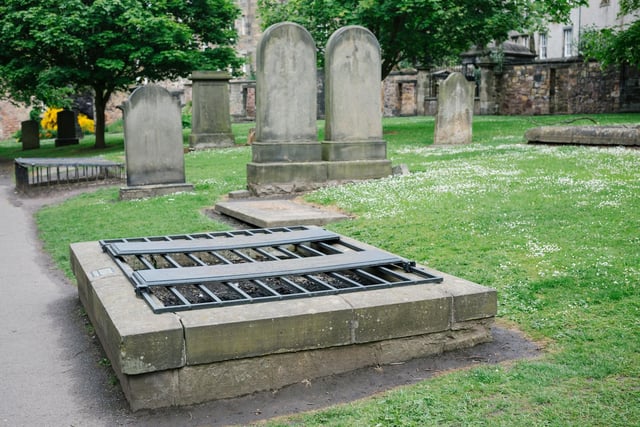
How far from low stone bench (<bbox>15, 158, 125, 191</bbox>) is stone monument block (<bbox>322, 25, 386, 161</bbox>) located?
605 cm

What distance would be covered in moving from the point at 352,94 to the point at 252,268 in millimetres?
7621

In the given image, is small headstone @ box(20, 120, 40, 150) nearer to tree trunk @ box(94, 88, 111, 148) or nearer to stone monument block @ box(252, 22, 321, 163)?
tree trunk @ box(94, 88, 111, 148)

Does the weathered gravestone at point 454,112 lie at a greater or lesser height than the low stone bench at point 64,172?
greater

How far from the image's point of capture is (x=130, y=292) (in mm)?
4605

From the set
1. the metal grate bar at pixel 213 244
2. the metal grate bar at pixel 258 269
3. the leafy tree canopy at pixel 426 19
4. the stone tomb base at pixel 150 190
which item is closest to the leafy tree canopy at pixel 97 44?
the leafy tree canopy at pixel 426 19

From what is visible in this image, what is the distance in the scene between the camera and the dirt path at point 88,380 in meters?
3.85

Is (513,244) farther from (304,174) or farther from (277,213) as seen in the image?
(304,174)

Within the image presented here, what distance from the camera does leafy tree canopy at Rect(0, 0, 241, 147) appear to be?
22562 millimetres

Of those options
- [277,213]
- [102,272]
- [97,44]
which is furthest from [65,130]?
[102,272]

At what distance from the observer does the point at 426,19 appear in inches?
886

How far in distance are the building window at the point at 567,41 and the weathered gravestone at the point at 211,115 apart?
102 feet

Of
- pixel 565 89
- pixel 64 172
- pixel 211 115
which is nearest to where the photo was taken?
pixel 64 172

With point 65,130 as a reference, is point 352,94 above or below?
above

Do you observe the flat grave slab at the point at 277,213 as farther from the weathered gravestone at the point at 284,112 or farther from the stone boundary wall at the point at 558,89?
the stone boundary wall at the point at 558,89
